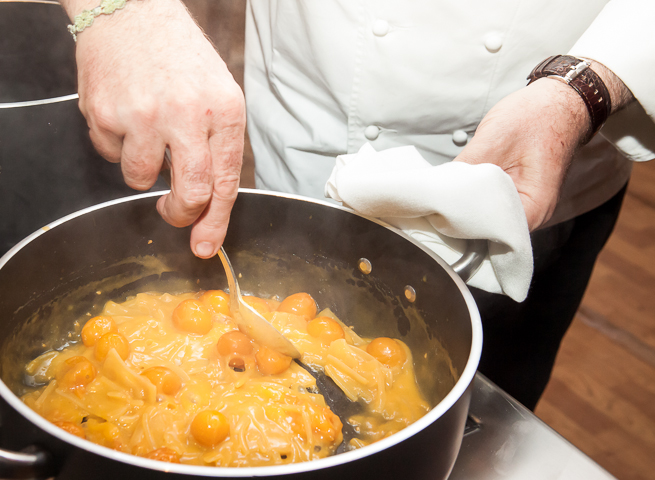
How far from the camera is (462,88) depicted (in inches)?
43.0

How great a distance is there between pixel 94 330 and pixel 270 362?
13.3 inches

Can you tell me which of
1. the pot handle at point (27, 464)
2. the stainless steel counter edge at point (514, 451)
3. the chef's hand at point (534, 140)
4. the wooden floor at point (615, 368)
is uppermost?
the chef's hand at point (534, 140)

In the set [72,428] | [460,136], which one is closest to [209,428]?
[72,428]

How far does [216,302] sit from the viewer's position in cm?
106

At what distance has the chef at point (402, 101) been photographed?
2.39 ft

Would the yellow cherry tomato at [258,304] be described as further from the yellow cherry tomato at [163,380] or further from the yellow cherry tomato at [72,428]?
the yellow cherry tomato at [72,428]

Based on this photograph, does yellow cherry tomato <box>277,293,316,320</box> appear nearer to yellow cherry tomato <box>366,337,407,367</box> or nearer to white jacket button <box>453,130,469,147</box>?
yellow cherry tomato <box>366,337,407,367</box>

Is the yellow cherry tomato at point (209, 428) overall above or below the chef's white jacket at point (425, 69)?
below

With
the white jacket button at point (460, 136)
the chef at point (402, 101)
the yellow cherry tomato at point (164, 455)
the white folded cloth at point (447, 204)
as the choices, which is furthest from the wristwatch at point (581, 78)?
the yellow cherry tomato at point (164, 455)

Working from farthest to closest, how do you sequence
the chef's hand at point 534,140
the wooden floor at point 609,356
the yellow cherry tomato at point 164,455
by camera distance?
the wooden floor at point 609,356 < the chef's hand at point 534,140 < the yellow cherry tomato at point 164,455

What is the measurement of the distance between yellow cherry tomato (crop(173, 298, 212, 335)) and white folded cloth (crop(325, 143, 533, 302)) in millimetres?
364

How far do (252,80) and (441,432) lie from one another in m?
1.07

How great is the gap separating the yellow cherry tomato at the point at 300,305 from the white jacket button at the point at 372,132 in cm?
40

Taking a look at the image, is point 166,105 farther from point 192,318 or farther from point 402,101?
point 402,101
